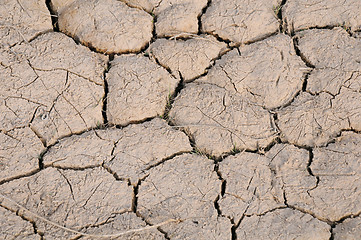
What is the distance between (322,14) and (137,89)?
159cm

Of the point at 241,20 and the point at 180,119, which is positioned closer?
the point at 180,119

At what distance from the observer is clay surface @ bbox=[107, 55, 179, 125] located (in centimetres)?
283

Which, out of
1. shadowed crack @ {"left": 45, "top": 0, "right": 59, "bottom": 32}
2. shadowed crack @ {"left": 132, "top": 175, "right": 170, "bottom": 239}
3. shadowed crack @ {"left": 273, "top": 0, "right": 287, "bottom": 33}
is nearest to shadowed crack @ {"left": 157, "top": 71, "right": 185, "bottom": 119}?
shadowed crack @ {"left": 132, "top": 175, "right": 170, "bottom": 239}

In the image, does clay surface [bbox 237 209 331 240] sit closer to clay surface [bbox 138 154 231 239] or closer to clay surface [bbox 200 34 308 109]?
clay surface [bbox 138 154 231 239]

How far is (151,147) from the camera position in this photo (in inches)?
105

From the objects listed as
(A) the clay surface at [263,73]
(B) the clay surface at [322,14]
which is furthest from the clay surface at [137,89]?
(B) the clay surface at [322,14]

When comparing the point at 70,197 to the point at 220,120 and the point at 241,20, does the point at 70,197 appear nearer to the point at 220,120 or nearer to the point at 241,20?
the point at 220,120

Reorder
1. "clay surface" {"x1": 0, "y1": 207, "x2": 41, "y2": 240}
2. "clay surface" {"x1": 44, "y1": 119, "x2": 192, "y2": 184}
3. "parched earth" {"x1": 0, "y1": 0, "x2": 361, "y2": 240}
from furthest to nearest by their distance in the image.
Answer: "clay surface" {"x1": 44, "y1": 119, "x2": 192, "y2": 184}, "parched earth" {"x1": 0, "y1": 0, "x2": 361, "y2": 240}, "clay surface" {"x1": 0, "y1": 207, "x2": 41, "y2": 240}

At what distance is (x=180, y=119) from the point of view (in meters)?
2.82

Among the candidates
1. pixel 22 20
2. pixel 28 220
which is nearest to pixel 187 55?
pixel 22 20

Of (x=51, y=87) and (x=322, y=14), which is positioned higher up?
(x=322, y=14)

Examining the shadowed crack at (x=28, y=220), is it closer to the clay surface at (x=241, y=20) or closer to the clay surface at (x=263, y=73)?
the clay surface at (x=263, y=73)

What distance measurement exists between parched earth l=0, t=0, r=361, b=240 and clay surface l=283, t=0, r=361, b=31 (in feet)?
0.04

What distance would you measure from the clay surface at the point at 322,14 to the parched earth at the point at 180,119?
0.01m
